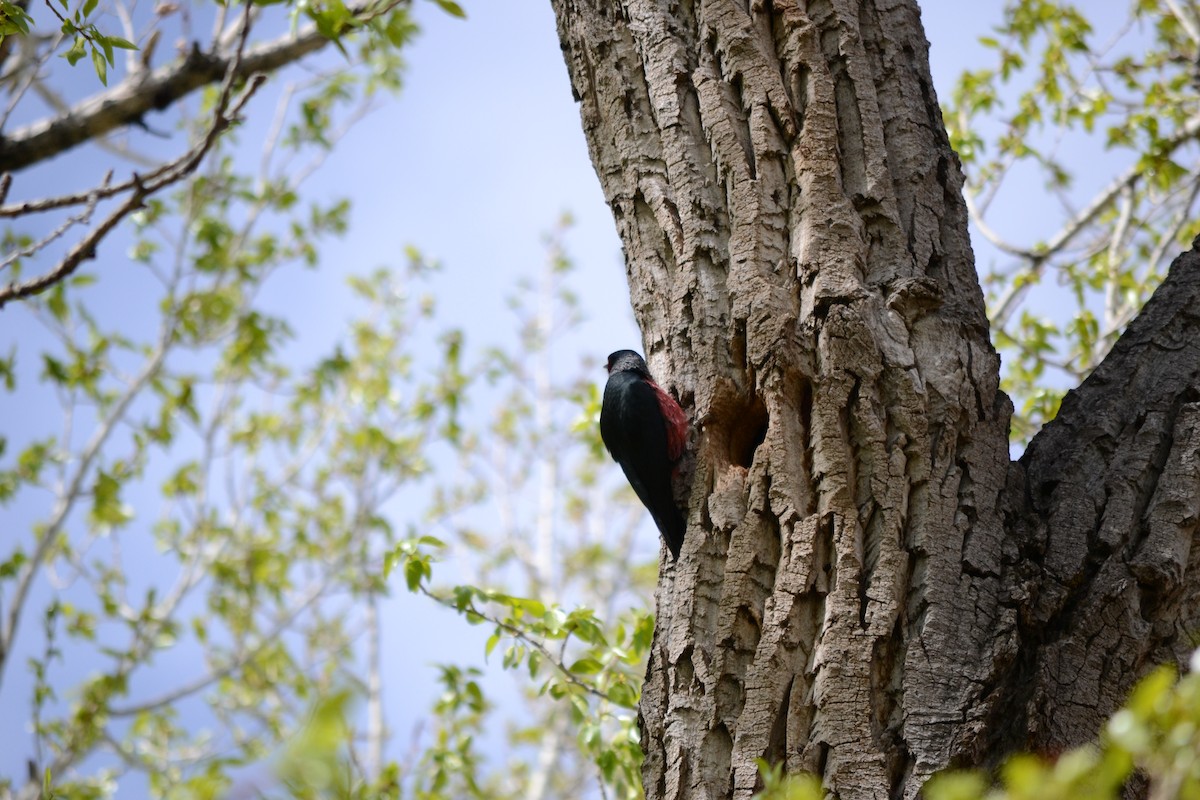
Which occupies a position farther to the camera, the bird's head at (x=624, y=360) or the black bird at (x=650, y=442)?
the bird's head at (x=624, y=360)

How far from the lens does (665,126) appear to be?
7.54ft

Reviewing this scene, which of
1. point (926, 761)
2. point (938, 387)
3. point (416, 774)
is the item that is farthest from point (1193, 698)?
point (416, 774)

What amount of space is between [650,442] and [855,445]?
97 centimetres

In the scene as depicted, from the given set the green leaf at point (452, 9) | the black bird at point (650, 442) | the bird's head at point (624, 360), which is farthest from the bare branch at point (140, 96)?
the black bird at point (650, 442)

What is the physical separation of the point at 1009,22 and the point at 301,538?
20.7 feet

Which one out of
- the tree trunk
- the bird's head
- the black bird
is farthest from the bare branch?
the tree trunk

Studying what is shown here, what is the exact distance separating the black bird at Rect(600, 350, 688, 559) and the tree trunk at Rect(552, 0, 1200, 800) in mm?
325

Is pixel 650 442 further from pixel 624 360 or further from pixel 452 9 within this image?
pixel 452 9

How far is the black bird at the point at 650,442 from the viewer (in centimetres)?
259

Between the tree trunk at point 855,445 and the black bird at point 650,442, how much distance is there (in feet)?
1.07

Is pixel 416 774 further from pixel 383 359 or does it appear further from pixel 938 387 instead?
pixel 383 359

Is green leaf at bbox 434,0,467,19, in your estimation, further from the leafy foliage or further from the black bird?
the leafy foliage

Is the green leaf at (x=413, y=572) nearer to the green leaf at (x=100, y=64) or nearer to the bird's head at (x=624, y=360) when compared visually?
the bird's head at (x=624, y=360)

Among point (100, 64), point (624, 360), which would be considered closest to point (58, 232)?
point (100, 64)
